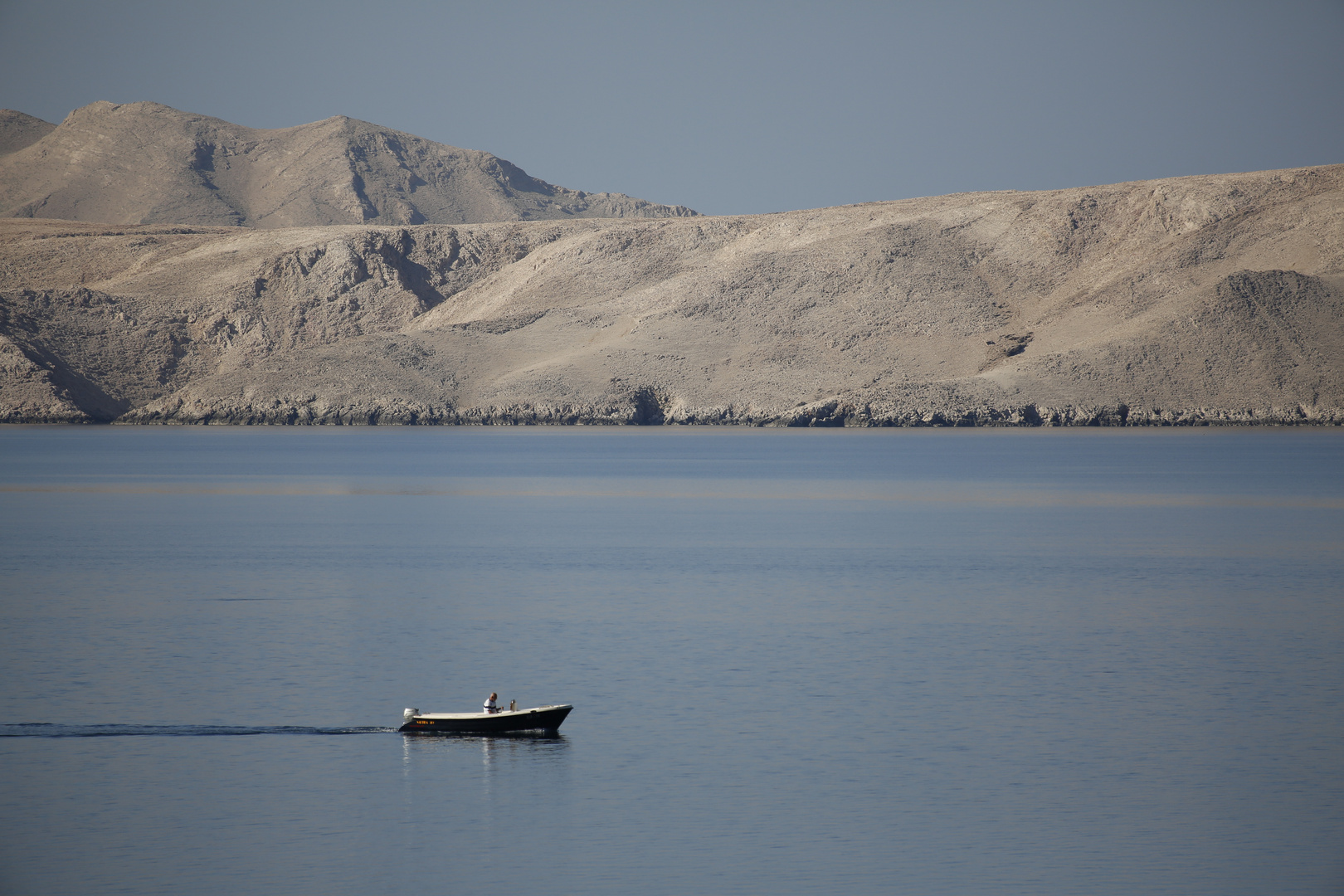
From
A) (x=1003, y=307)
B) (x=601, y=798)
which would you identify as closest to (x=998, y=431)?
(x=1003, y=307)

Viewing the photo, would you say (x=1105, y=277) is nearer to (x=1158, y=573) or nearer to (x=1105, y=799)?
(x=1158, y=573)

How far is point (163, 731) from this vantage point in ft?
77.8

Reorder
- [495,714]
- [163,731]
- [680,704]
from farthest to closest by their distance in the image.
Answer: [680,704] < [163,731] < [495,714]

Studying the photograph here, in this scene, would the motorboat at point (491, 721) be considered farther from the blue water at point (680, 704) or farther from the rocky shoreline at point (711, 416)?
the rocky shoreline at point (711, 416)

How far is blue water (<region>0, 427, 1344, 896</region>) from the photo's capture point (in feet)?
59.7

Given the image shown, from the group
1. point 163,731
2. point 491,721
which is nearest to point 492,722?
point 491,721

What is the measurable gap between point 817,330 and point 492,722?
414 feet

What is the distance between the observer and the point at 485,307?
570 feet

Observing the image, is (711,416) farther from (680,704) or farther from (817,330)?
(680,704)

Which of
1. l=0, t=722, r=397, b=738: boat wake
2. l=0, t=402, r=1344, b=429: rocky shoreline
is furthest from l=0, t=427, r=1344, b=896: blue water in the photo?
l=0, t=402, r=1344, b=429: rocky shoreline

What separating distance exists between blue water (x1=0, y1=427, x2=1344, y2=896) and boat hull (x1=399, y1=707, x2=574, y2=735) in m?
0.27

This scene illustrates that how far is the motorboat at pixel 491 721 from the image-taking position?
23.2 metres

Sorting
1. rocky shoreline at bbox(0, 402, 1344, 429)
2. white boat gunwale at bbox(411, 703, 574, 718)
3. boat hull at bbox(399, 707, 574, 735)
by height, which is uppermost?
rocky shoreline at bbox(0, 402, 1344, 429)

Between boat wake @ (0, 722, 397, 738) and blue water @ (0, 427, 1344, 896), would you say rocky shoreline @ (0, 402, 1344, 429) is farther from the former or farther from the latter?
boat wake @ (0, 722, 397, 738)
